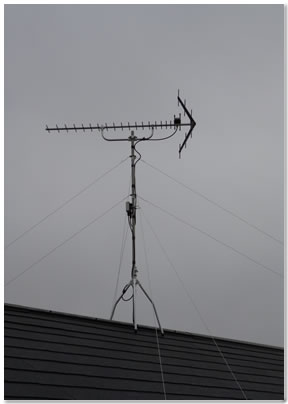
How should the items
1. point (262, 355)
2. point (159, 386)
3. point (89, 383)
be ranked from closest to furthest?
point (89, 383)
point (159, 386)
point (262, 355)

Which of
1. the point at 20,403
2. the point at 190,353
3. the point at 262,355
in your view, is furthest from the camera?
the point at 262,355

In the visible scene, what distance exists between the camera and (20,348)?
12.2 feet

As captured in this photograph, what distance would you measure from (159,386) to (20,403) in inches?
49.3

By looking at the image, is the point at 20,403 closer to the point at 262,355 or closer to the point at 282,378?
the point at 282,378

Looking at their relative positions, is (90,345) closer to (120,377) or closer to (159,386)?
(120,377)

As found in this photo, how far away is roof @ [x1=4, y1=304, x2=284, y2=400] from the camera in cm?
333

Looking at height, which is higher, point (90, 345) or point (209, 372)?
point (90, 345)

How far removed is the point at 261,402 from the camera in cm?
368

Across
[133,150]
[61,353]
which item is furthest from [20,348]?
[133,150]

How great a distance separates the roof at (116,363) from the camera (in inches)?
131

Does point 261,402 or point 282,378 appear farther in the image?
point 282,378

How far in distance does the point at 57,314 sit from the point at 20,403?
5.77 ft

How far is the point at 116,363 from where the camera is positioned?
389 cm

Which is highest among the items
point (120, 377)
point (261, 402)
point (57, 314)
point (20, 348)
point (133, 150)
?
point (133, 150)
